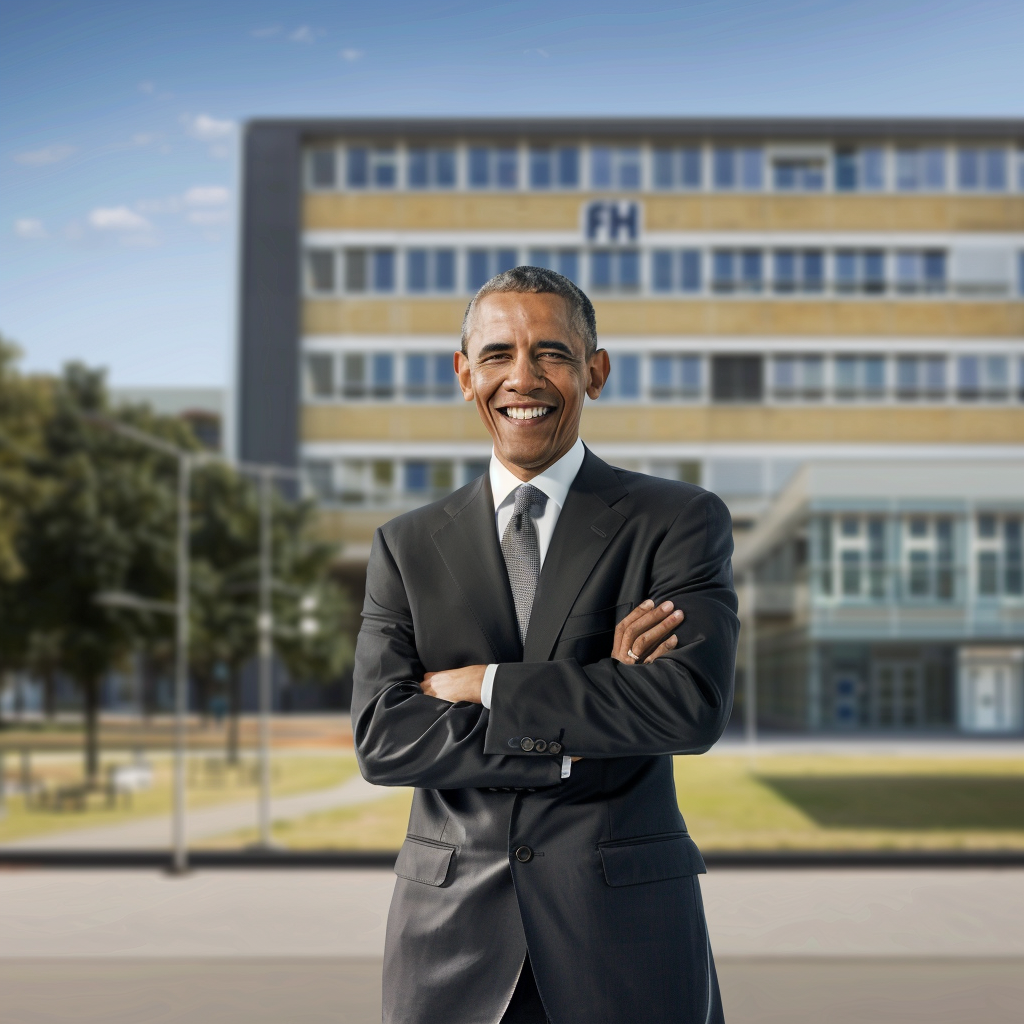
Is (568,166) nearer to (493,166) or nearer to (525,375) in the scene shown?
(493,166)

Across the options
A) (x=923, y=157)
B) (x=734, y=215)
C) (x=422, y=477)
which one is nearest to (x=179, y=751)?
(x=422, y=477)

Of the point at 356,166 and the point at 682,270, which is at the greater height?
the point at 356,166

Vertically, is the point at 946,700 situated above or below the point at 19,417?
below

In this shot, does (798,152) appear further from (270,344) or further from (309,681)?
(309,681)

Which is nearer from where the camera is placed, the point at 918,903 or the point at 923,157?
the point at 918,903

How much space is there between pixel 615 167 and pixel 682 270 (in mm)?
2186

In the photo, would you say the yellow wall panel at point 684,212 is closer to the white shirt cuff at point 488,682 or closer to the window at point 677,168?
the window at point 677,168

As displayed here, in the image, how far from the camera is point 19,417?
1683 cm

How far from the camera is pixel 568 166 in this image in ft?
73.6

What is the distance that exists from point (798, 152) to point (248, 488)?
10.9 m

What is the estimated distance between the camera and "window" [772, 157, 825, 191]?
21.9 meters

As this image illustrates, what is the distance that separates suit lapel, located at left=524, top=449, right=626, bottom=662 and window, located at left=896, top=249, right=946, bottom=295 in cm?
2125

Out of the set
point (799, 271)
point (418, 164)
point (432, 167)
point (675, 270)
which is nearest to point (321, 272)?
point (418, 164)

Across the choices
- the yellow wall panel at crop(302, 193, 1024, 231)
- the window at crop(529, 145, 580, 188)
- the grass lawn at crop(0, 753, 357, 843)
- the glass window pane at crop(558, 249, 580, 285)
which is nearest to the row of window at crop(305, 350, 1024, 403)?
the glass window pane at crop(558, 249, 580, 285)
